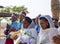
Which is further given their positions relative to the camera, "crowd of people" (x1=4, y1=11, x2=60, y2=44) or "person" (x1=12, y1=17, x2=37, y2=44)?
"person" (x1=12, y1=17, x2=37, y2=44)

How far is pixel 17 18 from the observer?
17.7ft

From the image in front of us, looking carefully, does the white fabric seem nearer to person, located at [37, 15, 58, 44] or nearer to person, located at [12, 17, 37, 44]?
person, located at [12, 17, 37, 44]

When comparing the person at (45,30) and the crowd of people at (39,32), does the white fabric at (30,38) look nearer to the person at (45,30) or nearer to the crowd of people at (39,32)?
the crowd of people at (39,32)

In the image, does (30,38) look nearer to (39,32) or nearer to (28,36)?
(28,36)

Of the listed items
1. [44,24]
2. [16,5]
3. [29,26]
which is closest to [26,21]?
[29,26]

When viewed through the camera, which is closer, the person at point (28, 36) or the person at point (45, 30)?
the person at point (45, 30)

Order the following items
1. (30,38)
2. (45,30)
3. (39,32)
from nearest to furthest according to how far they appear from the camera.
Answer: (45,30)
(39,32)
(30,38)

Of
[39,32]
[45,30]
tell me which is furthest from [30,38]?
[45,30]

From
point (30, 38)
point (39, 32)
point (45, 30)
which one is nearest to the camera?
point (45, 30)

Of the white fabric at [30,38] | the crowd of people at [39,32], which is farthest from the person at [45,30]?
the white fabric at [30,38]

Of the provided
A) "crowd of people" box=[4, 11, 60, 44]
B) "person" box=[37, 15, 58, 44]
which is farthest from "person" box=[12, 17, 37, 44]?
"person" box=[37, 15, 58, 44]

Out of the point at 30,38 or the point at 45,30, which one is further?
the point at 30,38

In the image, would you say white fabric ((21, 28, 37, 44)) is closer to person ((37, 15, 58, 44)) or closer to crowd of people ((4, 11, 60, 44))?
crowd of people ((4, 11, 60, 44))

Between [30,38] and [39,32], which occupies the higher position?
[39,32]
